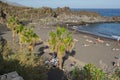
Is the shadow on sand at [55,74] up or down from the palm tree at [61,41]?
down

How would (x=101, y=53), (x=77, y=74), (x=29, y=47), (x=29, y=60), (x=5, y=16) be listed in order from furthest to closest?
(x=5, y=16), (x=101, y=53), (x=29, y=47), (x=29, y=60), (x=77, y=74)

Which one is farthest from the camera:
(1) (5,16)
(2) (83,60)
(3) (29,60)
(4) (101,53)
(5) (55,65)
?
(1) (5,16)

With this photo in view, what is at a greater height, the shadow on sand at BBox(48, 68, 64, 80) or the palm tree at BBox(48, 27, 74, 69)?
the palm tree at BBox(48, 27, 74, 69)

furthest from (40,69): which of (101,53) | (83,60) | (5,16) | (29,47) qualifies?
(5,16)

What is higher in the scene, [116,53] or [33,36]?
[33,36]

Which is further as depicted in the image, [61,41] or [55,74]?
[61,41]

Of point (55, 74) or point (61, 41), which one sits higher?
point (61, 41)

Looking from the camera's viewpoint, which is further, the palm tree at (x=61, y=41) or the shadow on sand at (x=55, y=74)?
the palm tree at (x=61, y=41)

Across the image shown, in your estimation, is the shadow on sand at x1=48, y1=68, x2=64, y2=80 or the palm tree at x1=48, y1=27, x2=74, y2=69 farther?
the palm tree at x1=48, y1=27, x2=74, y2=69

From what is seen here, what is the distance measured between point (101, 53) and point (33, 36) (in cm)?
1482

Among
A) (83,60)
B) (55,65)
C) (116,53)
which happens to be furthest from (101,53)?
(55,65)

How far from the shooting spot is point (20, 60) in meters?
20.6

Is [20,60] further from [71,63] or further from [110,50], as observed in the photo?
[110,50]

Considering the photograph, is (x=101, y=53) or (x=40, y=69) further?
(x=101, y=53)
